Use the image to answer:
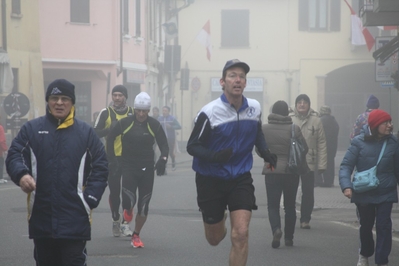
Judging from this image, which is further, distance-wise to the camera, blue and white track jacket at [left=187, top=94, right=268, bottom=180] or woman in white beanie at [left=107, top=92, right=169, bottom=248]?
woman in white beanie at [left=107, top=92, right=169, bottom=248]

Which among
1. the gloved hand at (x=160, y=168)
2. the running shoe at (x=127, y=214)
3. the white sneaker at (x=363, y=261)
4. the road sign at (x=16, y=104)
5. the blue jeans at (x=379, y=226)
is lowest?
the white sneaker at (x=363, y=261)

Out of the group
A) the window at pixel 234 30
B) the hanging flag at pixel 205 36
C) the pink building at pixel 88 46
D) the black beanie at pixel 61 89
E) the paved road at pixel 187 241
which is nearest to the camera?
the black beanie at pixel 61 89

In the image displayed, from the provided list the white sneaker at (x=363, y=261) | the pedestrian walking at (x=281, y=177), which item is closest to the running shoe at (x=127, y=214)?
the pedestrian walking at (x=281, y=177)

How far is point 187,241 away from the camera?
10547 mm

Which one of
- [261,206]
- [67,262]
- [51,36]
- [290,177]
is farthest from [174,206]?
[51,36]

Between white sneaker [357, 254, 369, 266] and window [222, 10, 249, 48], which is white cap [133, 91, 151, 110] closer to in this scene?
white sneaker [357, 254, 369, 266]

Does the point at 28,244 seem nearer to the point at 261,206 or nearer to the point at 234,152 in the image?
the point at 234,152

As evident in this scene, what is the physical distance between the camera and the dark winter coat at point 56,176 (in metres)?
5.88

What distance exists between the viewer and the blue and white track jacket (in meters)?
7.24

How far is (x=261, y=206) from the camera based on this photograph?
51.4 feet

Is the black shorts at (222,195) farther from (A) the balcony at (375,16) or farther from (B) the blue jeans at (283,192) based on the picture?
(A) the balcony at (375,16)

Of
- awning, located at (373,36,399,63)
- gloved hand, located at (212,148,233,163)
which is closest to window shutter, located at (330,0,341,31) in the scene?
awning, located at (373,36,399,63)

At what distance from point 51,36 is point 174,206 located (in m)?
16.9

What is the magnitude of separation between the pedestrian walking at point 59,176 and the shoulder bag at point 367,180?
2.97 meters
